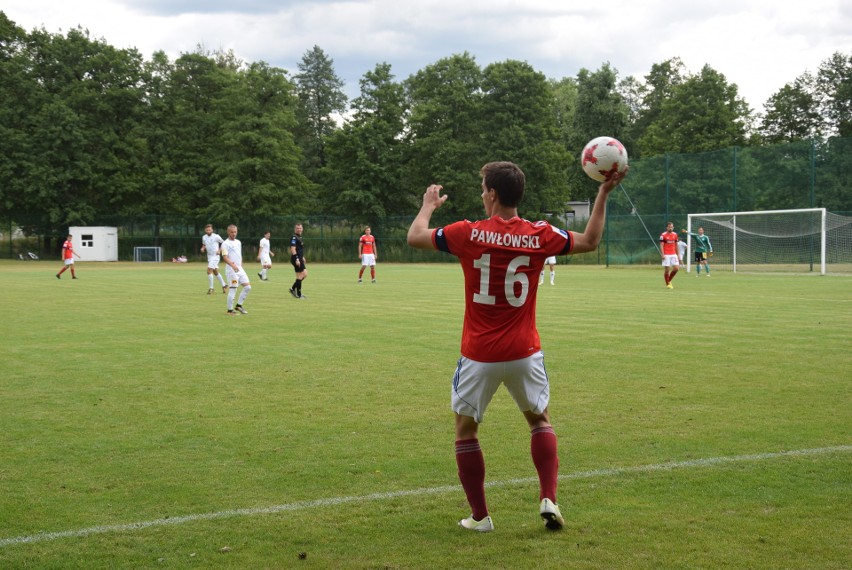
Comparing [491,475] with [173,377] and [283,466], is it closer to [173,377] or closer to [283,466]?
[283,466]

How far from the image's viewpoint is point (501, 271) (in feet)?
15.7

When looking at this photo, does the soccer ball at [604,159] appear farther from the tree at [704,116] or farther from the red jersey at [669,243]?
the tree at [704,116]

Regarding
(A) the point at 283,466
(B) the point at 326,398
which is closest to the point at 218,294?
(B) the point at 326,398

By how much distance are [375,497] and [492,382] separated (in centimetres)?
125

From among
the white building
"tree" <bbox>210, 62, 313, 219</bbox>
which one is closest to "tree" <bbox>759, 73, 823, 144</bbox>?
"tree" <bbox>210, 62, 313, 219</bbox>

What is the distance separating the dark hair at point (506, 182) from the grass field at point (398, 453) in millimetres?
1930

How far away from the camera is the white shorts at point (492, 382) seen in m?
4.79

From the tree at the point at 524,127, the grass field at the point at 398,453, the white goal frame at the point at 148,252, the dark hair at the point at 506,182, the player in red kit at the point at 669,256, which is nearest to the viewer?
the grass field at the point at 398,453

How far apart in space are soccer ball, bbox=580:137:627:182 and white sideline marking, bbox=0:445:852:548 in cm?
214

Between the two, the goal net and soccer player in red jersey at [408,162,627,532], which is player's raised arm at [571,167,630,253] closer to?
soccer player in red jersey at [408,162,627,532]

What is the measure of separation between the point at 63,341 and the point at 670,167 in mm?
40667

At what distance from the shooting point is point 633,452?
644 cm

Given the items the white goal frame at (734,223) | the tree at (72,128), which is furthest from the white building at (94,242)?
the white goal frame at (734,223)

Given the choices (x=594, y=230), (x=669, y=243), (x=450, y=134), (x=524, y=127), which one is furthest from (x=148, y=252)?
(x=594, y=230)
